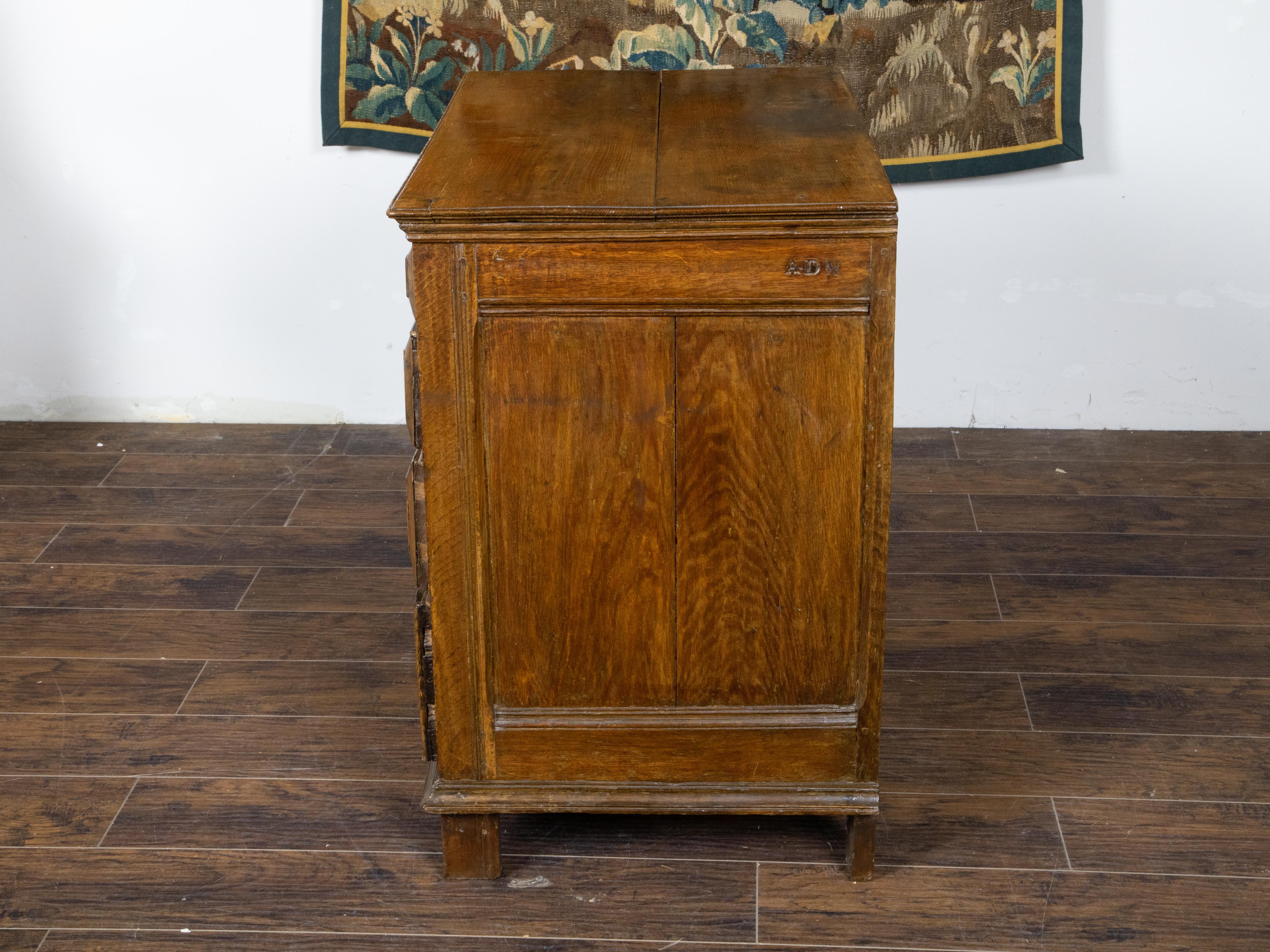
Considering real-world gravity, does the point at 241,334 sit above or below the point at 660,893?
above

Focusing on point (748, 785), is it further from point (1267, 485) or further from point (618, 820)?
point (1267, 485)

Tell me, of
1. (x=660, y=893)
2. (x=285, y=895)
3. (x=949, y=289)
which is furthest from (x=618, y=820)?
(x=949, y=289)

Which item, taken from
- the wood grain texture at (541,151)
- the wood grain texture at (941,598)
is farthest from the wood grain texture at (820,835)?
the wood grain texture at (541,151)

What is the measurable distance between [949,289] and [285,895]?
231 centimetres

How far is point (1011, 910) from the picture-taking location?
2.07 metres

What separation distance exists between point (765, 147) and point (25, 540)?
210 cm

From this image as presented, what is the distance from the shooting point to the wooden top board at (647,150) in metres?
1.76

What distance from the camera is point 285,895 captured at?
2119 millimetres

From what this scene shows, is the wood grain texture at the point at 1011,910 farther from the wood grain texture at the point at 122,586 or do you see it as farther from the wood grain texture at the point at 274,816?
the wood grain texture at the point at 122,586

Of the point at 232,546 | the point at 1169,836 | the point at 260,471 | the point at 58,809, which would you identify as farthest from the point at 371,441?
the point at 1169,836

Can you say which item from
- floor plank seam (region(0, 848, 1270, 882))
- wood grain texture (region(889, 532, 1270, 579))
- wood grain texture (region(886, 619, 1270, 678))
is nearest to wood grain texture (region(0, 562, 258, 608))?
wood grain texture (region(889, 532, 1270, 579))

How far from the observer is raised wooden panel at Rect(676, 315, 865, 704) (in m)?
1.84

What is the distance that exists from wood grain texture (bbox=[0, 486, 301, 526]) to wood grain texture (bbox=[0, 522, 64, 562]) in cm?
3

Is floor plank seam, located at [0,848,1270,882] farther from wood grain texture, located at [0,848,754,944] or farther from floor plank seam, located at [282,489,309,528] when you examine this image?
floor plank seam, located at [282,489,309,528]
